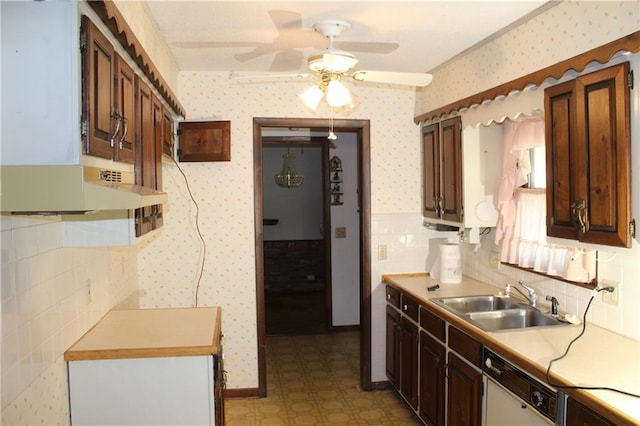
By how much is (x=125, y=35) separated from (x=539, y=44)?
189 cm

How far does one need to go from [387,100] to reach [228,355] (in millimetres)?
2321

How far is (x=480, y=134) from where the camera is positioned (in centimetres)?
321

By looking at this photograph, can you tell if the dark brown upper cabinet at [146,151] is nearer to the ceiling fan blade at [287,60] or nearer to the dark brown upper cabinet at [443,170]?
the ceiling fan blade at [287,60]

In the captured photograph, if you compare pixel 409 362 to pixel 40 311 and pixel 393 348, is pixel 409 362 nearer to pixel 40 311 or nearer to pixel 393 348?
pixel 393 348

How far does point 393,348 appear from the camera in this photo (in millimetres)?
3709

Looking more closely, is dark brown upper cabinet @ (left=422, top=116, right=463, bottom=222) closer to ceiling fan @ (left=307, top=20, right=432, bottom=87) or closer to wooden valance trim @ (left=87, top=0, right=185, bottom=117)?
ceiling fan @ (left=307, top=20, right=432, bottom=87)

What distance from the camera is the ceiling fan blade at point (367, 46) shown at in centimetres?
290

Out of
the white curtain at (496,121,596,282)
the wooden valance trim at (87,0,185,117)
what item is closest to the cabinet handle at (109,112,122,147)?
the wooden valance trim at (87,0,185,117)

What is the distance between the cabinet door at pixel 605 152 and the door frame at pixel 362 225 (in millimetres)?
1934

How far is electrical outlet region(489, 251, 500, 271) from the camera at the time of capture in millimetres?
3274

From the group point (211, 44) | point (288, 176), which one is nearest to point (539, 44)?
point (211, 44)

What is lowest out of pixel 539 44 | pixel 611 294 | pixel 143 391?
pixel 143 391

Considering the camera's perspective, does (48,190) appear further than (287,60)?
No

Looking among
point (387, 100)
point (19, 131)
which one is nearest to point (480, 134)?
point (387, 100)
